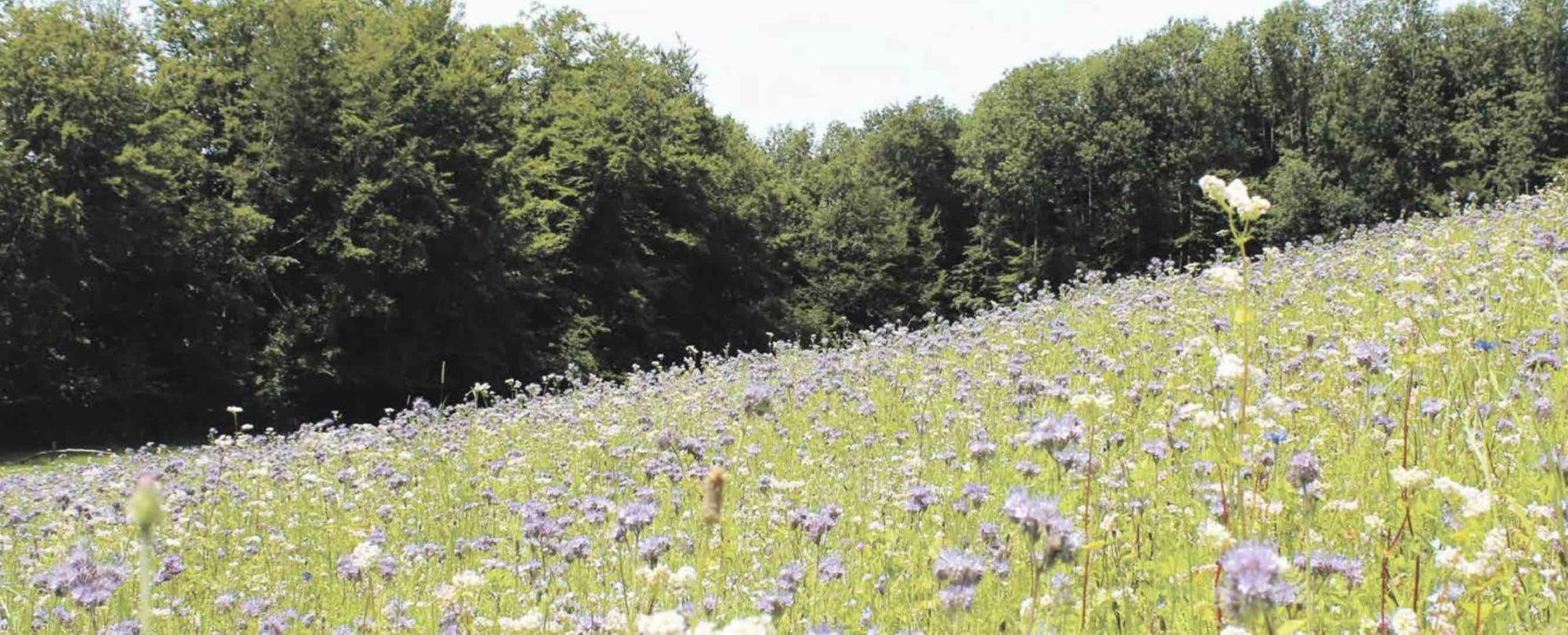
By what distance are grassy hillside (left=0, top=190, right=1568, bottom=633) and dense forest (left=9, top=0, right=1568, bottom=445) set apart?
9555 mm

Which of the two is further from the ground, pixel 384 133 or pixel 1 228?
pixel 384 133

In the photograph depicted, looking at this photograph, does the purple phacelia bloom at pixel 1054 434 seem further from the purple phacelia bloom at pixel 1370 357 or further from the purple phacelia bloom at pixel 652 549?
the purple phacelia bloom at pixel 1370 357

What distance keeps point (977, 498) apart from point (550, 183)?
2872cm

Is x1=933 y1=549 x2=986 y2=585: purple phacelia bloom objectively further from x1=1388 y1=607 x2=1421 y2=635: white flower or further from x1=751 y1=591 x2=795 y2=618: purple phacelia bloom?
x1=1388 y1=607 x2=1421 y2=635: white flower

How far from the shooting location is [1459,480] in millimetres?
3467

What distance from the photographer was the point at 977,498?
3.46 metres

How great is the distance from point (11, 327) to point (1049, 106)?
3749 cm

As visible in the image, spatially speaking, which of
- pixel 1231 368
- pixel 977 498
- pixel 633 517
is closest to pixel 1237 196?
pixel 1231 368

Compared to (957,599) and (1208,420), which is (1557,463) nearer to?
(1208,420)

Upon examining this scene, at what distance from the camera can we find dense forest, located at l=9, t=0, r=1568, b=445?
21062mm

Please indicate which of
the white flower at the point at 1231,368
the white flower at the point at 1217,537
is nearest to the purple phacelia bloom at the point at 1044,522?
the white flower at the point at 1217,537

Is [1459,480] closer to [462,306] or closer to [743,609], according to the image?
[743,609]

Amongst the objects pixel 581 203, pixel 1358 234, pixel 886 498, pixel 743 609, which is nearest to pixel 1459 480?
pixel 886 498

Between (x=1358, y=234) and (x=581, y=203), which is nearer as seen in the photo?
(x=1358, y=234)
